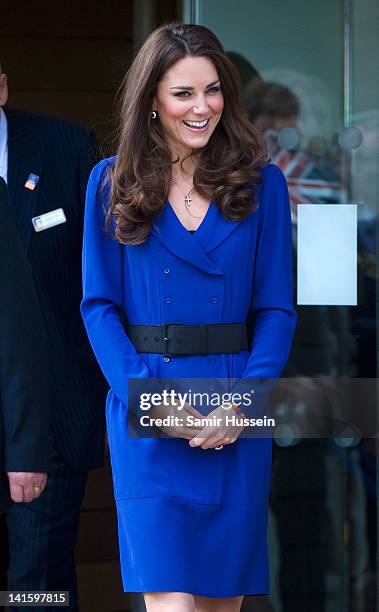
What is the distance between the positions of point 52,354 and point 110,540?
2394mm

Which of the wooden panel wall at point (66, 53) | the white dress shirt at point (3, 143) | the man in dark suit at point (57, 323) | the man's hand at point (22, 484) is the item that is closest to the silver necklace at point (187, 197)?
the man's hand at point (22, 484)

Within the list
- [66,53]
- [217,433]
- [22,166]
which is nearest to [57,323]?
[22,166]

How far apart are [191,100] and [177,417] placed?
729 millimetres

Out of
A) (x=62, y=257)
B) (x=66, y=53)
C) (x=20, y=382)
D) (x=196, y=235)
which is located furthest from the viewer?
(x=66, y=53)

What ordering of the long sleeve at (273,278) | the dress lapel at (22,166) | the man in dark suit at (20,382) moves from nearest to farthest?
the man in dark suit at (20,382), the long sleeve at (273,278), the dress lapel at (22,166)

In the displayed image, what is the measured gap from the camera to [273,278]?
334cm

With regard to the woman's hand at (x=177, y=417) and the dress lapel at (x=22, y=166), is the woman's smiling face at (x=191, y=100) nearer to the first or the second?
the woman's hand at (x=177, y=417)

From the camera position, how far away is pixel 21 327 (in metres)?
3.18

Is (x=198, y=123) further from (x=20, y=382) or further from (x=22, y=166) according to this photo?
(x=22, y=166)

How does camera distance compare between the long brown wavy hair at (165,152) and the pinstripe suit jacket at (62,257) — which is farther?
the pinstripe suit jacket at (62,257)

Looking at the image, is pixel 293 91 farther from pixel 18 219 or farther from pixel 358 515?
pixel 358 515

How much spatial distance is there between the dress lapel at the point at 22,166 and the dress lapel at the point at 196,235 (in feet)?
2.86

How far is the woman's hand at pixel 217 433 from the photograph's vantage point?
3.20 m

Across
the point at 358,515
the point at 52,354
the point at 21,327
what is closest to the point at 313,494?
the point at 358,515
